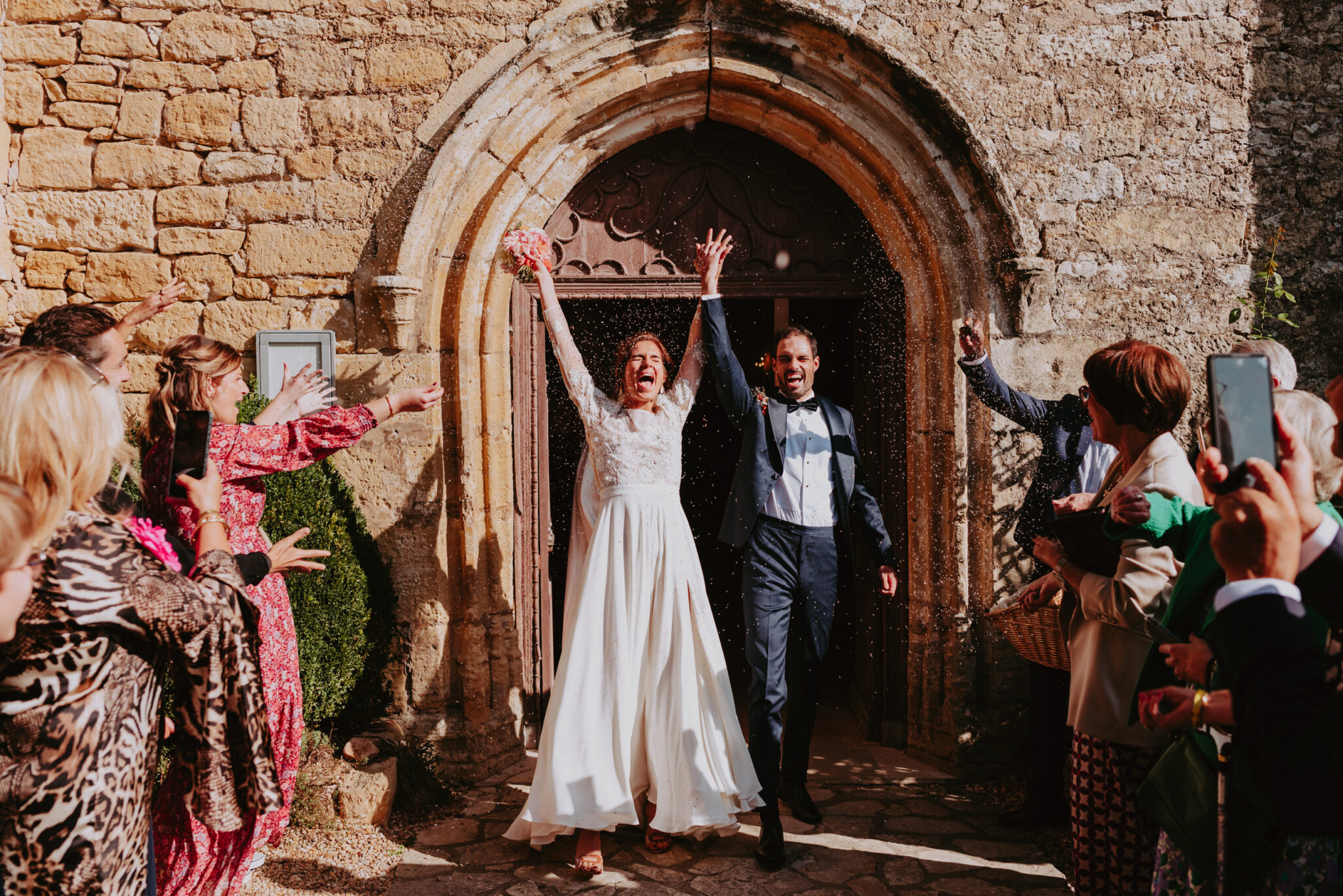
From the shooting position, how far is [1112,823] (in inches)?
92.7

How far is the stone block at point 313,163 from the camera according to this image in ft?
14.8

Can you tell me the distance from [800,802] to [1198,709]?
2483 millimetres

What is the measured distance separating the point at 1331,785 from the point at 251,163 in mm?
4917

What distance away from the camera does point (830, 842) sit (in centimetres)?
367

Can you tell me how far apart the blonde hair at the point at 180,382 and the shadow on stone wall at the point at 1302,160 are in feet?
16.3

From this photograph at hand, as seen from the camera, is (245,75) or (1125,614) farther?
(245,75)

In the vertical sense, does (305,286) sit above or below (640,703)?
above

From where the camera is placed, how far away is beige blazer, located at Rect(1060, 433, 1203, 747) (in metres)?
2.27

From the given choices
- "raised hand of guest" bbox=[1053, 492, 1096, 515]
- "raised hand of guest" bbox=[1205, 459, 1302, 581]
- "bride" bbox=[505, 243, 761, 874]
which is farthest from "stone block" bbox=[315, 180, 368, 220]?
"raised hand of guest" bbox=[1205, 459, 1302, 581]

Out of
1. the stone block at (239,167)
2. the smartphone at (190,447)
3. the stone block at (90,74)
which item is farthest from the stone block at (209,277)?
the smartphone at (190,447)

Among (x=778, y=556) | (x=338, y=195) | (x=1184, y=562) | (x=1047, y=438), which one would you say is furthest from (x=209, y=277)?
(x=1184, y=562)

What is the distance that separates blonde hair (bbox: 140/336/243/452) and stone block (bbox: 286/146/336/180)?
65.0 inches

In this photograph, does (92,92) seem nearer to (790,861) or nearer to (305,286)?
(305,286)

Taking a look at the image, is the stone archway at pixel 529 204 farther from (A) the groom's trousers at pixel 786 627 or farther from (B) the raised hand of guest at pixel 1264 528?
(B) the raised hand of guest at pixel 1264 528
